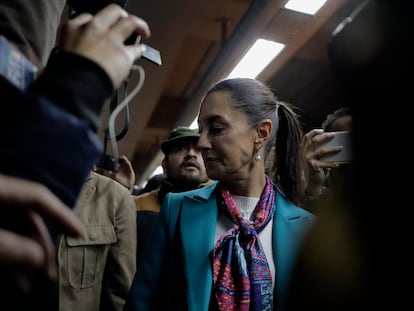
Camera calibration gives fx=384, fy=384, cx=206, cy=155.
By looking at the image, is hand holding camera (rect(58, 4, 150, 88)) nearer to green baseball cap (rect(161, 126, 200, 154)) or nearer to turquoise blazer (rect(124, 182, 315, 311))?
turquoise blazer (rect(124, 182, 315, 311))

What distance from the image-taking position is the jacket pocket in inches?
56.4

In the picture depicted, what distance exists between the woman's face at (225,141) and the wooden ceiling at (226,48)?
34 centimetres

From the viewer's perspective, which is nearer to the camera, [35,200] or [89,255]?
[35,200]

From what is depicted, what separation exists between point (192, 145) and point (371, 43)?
211cm

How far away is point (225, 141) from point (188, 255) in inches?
16.9

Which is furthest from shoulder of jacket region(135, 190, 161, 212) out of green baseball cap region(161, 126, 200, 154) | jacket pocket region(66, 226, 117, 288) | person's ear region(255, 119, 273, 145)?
person's ear region(255, 119, 273, 145)

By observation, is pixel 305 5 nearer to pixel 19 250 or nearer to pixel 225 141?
pixel 225 141

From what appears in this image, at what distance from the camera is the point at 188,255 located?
124 cm

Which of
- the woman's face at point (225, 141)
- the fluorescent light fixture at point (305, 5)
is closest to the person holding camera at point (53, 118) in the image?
the woman's face at point (225, 141)

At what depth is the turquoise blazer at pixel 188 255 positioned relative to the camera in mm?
1191

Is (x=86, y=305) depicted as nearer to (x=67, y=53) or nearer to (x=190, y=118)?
(x=67, y=53)

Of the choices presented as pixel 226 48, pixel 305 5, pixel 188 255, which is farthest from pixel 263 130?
pixel 226 48

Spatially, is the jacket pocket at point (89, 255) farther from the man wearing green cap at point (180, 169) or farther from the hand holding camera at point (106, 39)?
the hand holding camera at point (106, 39)

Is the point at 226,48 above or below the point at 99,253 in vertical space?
above
